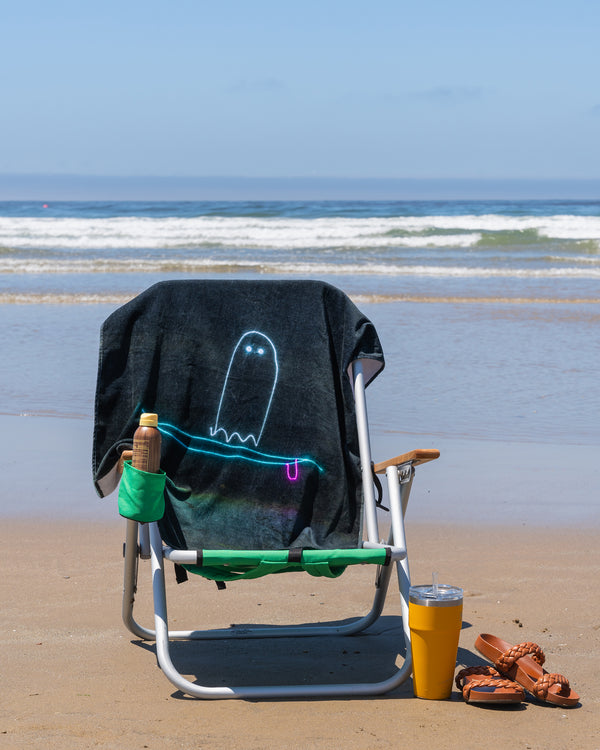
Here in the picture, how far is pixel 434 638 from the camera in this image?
113 inches

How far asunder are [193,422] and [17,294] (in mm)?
10984

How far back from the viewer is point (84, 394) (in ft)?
24.3

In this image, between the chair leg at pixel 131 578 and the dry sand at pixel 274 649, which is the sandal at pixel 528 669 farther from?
the chair leg at pixel 131 578

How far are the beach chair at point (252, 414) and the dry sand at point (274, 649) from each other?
0.16 meters

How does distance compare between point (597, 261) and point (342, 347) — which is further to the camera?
point (597, 261)

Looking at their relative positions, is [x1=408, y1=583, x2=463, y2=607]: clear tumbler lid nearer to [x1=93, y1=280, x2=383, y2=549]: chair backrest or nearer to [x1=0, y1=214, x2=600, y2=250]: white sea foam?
[x1=93, y1=280, x2=383, y2=549]: chair backrest

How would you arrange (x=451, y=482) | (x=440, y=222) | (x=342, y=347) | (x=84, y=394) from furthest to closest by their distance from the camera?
(x=440, y=222)
(x=84, y=394)
(x=451, y=482)
(x=342, y=347)

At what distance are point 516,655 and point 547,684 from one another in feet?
0.46

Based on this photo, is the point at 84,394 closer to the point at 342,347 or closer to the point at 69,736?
the point at 342,347

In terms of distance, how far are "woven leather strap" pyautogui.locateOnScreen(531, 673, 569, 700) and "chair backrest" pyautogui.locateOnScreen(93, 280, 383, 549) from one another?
81 centimetres

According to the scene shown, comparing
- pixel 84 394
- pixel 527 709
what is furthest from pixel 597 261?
pixel 527 709

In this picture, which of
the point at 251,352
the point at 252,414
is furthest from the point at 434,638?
the point at 251,352

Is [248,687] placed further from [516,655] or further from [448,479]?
[448,479]

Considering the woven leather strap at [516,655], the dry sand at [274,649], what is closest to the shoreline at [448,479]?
the dry sand at [274,649]
